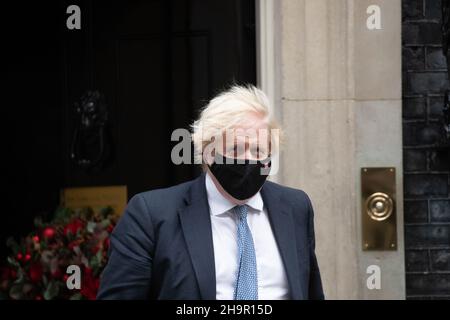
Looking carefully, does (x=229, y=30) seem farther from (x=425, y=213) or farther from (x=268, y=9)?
(x=425, y=213)

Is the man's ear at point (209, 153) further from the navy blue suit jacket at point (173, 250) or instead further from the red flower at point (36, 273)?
the red flower at point (36, 273)

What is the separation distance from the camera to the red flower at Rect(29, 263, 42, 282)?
4.93 metres

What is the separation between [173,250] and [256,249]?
0.80 ft

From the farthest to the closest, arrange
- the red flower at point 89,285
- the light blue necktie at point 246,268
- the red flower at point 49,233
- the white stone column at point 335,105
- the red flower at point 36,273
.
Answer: the red flower at point 49,233 → the red flower at point 36,273 → the red flower at point 89,285 → the white stone column at point 335,105 → the light blue necktie at point 246,268

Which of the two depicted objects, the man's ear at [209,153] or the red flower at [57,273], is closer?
the man's ear at [209,153]

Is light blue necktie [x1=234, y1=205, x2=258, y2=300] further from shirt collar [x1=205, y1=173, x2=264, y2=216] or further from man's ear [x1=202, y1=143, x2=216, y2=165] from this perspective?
man's ear [x1=202, y1=143, x2=216, y2=165]

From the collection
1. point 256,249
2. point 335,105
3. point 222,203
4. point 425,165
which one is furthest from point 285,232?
point 425,165

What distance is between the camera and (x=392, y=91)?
4715 mm

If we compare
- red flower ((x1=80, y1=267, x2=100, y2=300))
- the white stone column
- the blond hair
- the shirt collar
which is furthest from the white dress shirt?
red flower ((x1=80, y1=267, x2=100, y2=300))

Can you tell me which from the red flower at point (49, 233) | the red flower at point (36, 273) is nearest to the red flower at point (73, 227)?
the red flower at point (49, 233)

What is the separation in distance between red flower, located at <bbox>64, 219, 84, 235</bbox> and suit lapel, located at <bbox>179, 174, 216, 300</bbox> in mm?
2242

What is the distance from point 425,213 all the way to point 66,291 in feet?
6.11

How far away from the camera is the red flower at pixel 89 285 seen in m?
4.82

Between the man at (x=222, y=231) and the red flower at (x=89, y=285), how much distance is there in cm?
202
